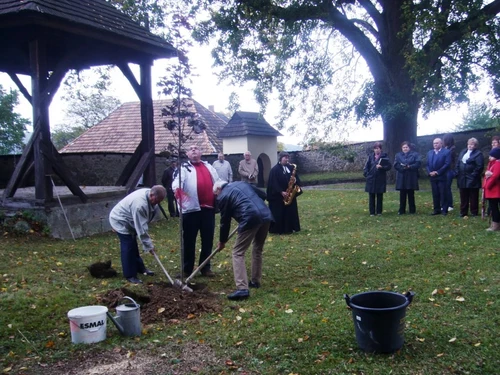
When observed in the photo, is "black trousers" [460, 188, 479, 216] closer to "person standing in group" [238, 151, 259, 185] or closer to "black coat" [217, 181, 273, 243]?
"person standing in group" [238, 151, 259, 185]

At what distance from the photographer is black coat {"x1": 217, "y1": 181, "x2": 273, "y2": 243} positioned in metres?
6.07

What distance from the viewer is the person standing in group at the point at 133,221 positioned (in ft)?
21.2

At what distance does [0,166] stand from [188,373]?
1452cm

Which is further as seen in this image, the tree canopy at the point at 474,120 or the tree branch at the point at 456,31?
the tree canopy at the point at 474,120

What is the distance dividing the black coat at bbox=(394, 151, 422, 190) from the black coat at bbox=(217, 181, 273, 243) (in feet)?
22.8

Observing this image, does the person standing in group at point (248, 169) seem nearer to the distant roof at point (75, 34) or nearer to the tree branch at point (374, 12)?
the distant roof at point (75, 34)

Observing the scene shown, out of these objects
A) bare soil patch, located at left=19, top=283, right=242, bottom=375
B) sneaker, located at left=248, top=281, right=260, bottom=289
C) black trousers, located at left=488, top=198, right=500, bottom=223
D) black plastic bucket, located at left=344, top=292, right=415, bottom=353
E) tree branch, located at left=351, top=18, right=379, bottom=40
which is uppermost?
tree branch, located at left=351, top=18, right=379, bottom=40

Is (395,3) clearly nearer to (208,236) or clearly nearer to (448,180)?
(448,180)

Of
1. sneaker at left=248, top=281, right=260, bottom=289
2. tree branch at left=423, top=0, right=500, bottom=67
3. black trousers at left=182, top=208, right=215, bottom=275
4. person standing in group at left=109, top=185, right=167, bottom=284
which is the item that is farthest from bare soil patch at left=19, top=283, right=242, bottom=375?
tree branch at left=423, top=0, right=500, bottom=67

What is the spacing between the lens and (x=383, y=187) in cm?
1217

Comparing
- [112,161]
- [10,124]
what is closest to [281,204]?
[112,161]

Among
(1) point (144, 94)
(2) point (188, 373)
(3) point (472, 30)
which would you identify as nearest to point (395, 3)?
(3) point (472, 30)

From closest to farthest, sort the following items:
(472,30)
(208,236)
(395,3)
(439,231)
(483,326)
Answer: (483,326) < (208,236) < (439,231) < (472,30) < (395,3)

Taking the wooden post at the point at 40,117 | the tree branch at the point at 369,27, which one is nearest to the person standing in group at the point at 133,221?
the wooden post at the point at 40,117
